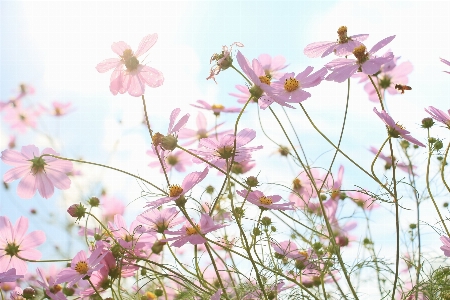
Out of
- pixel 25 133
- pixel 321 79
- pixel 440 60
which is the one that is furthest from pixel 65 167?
pixel 25 133

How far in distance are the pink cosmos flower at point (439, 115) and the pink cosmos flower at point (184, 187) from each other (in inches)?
17.1

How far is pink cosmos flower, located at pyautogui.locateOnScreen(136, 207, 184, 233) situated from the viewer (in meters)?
1.01

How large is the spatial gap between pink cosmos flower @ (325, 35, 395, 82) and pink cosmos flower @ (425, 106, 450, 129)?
0.42ft

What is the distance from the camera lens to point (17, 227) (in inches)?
51.0

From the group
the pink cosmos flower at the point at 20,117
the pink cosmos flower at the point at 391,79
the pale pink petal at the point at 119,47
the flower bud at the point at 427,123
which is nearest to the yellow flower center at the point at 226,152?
the pale pink petal at the point at 119,47

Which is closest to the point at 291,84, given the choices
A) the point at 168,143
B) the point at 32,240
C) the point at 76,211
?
the point at 168,143

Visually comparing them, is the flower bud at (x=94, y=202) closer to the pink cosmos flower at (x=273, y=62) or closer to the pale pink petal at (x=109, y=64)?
the pale pink petal at (x=109, y=64)

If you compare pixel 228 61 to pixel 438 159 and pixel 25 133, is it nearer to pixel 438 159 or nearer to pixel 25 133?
pixel 438 159

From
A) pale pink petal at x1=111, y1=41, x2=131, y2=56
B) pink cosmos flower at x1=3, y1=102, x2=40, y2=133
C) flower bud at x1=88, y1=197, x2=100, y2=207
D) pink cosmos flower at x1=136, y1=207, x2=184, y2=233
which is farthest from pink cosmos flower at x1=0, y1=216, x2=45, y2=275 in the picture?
pink cosmos flower at x1=3, y1=102, x2=40, y2=133

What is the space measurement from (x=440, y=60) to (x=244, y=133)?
37 cm

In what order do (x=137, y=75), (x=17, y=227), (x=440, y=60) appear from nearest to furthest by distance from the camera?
(x=440, y=60)
(x=137, y=75)
(x=17, y=227)

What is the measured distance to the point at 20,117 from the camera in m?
2.45

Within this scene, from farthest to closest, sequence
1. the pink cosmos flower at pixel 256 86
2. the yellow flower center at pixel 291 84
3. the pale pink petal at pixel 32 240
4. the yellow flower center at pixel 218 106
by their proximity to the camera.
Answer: the yellow flower center at pixel 218 106 < the pale pink petal at pixel 32 240 < the yellow flower center at pixel 291 84 < the pink cosmos flower at pixel 256 86

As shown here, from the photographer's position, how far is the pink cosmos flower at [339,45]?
1040mm
